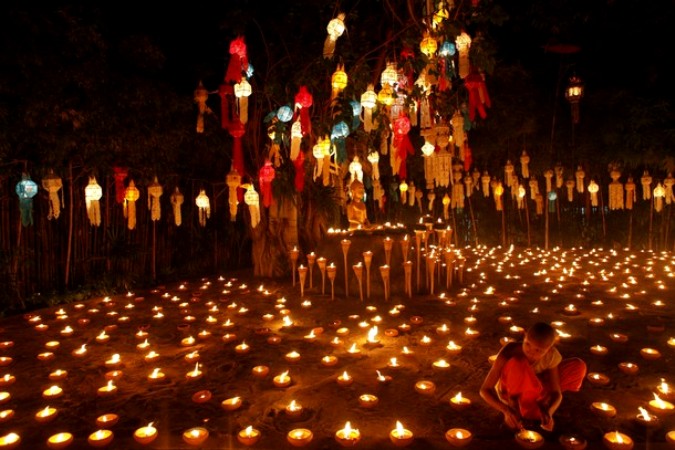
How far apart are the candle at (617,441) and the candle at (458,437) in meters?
0.75

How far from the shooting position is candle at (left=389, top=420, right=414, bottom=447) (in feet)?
8.09

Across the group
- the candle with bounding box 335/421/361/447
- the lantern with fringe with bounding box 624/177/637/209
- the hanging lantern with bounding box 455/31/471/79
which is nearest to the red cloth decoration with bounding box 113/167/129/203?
the hanging lantern with bounding box 455/31/471/79

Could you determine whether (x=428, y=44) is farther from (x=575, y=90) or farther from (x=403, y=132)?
(x=575, y=90)

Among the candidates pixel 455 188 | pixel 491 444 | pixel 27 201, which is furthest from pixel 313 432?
pixel 455 188

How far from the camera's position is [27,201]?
5.80 meters

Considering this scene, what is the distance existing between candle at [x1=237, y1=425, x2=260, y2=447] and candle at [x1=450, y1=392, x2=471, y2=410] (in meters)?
1.33

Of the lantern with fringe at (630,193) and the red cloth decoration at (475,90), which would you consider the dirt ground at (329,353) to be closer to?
the red cloth decoration at (475,90)

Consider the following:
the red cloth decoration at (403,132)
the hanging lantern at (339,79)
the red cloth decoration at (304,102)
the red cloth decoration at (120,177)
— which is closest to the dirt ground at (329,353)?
the red cloth decoration at (120,177)

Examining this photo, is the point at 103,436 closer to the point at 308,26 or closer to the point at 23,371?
the point at 23,371

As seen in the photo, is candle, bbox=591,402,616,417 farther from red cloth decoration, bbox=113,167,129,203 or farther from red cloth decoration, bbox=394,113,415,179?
red cloth decoration, bbox=113,167,129,203

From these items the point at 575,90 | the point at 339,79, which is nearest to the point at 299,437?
the point at 339,79

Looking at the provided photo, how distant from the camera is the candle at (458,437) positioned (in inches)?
95.5

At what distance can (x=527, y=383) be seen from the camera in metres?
2.40

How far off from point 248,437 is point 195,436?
33cm
